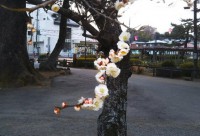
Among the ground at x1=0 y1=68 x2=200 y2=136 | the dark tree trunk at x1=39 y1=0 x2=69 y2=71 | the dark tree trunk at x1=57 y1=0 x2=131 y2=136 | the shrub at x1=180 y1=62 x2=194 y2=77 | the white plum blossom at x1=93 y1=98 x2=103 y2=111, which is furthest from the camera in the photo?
the dark tree trunk at x1=39 y1=0 x2=69 y2=71

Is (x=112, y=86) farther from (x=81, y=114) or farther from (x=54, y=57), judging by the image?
(x=54, y=57)

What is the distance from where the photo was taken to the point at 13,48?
18766 mm

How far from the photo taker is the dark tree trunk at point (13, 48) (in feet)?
59.9

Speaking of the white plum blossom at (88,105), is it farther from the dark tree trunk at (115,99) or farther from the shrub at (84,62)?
the shrub at (84,62)

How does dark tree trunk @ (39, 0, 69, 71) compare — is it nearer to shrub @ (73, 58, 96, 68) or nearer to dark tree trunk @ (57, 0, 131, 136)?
shrub @ (73, 58, 96, 68)

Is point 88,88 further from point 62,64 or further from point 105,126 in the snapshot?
point 62,64

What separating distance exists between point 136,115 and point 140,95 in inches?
190

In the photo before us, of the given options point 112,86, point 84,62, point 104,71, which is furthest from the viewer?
point 84,62

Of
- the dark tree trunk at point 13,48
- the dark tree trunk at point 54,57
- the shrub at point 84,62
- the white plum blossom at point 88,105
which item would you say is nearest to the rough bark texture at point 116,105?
the white plum blossom at point 88,105

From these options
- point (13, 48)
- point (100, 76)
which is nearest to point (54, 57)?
point (13, 48)

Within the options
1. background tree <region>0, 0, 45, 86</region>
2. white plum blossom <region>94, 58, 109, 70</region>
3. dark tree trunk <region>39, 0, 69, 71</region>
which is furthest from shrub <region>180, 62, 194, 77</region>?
white plum blossom <region>94, 58, 109, 70</region>

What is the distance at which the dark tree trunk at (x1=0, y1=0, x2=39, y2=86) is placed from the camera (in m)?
18.3

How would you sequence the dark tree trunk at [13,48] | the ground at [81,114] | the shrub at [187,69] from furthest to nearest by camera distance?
the shrub at [187,69]
the dark tree trunk at [13,48]
the ground at [81,114]

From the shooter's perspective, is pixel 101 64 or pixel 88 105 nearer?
pixel 101 64
